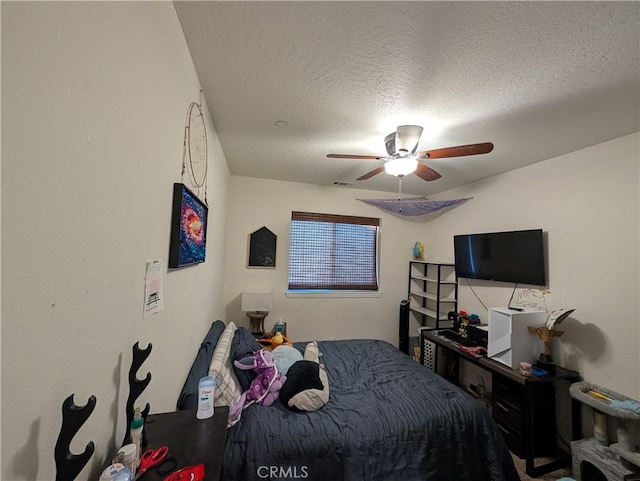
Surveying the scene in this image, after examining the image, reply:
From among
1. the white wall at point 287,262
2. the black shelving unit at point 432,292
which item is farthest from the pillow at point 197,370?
the black shelving unit at point 432,292

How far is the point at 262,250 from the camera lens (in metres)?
3.55

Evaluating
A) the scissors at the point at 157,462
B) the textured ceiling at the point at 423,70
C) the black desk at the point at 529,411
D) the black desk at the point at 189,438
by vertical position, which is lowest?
the black desk at the point at 529,411

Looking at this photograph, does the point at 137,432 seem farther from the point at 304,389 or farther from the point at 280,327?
the point at 280,327

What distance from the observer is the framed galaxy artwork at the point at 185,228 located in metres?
1.19

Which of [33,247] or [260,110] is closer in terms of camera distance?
[33,247]

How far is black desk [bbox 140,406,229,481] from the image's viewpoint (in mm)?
818

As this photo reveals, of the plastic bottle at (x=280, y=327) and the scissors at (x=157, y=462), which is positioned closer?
the scissors at (x=157, y=462)

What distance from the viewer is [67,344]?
1.77ft

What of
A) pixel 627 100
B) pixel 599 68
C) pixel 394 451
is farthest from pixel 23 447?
pixel 627 100

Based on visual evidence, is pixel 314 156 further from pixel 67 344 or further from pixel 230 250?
pixel 67 344

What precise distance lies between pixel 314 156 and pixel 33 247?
8.03 ft

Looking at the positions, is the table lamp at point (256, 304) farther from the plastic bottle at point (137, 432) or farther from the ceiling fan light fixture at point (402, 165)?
the plastic bottle at point (137, 432)

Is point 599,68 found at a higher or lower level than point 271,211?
higher
